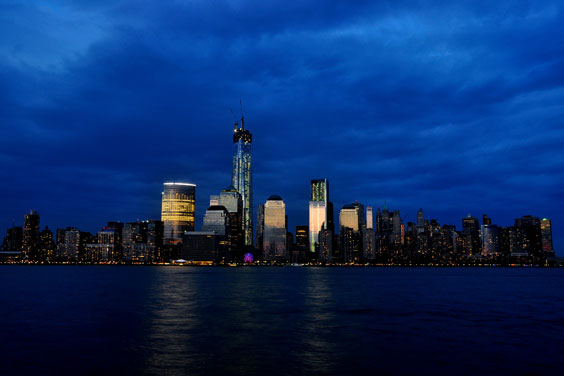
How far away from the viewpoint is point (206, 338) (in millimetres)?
44469

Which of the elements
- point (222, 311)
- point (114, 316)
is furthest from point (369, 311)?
point (114, 316)

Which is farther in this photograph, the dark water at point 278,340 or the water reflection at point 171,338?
the water reflection at point 171,338

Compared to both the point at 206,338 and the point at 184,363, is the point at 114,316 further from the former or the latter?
the point at 184,363

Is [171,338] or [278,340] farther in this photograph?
[171,338]

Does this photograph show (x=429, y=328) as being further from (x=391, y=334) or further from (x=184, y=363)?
(x=184, y=363)

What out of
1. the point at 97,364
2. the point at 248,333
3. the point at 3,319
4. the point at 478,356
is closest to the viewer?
the point at 97,364

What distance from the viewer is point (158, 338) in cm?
4444

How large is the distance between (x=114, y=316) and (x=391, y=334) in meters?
36.3

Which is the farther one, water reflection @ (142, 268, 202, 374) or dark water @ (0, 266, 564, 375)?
water reflection @ (142, 268, 202, 374)

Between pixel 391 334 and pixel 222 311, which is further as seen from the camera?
pixel 222 311

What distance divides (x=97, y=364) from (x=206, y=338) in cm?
1271

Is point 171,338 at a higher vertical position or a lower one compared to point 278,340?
higher

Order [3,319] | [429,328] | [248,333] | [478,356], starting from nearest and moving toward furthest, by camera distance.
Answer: [478,356]
[248,333]
[429,328]
[3,319]

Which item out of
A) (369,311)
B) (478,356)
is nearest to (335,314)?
(369,311)
